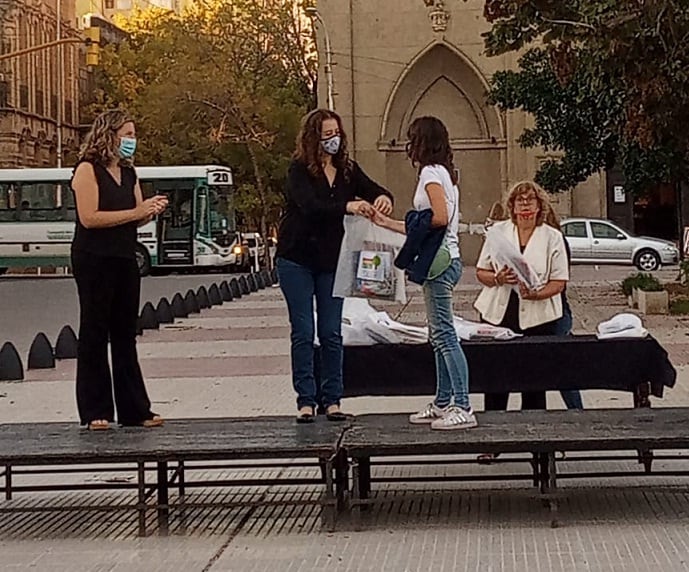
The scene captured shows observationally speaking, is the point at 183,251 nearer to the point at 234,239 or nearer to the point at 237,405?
the point at 234,239

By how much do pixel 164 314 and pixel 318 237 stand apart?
570 inches

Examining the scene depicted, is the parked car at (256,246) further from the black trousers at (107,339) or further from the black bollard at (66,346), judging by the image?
the black trousers at (107,339)

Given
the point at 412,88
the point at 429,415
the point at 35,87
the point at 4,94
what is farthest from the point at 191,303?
the point at 35,87

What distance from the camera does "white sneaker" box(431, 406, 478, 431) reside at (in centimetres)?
734

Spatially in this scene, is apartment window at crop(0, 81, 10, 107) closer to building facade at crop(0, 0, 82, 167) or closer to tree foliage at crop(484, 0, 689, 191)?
building facade at crop(0, 0, 82, 167)

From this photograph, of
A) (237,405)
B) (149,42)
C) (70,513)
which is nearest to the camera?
(70,513)

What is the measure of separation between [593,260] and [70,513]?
32.6m

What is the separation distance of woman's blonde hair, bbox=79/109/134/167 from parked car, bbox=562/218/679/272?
1239 inches

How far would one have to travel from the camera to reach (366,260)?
7699 mm

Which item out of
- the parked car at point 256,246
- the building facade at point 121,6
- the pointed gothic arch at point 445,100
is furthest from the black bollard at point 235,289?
the building facade at point 121,6

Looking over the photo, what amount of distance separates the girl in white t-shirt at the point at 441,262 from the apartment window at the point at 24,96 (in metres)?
58.5

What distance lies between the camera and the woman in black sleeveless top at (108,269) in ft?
24.6

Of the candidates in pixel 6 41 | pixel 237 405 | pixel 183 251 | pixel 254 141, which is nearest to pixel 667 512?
pixel 237 405

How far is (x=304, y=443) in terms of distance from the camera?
6875mm
